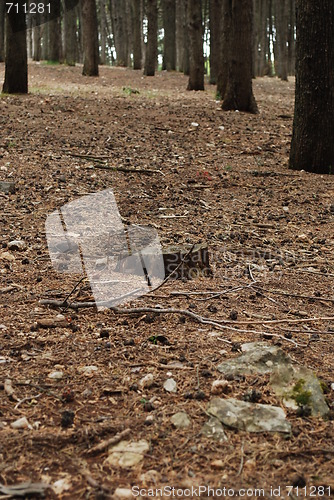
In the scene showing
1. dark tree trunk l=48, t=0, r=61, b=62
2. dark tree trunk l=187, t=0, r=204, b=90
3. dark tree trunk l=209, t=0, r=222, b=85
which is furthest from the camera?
dark tree trunk l=48, t=0, r=61, b=62

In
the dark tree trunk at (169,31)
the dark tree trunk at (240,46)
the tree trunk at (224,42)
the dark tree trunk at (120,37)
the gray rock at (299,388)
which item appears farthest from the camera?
the dark tree trunk at (120,37)

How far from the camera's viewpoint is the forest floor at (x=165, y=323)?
2307mm

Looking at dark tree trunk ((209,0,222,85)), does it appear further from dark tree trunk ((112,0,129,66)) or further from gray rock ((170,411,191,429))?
gray rock ((170,411,191,429))

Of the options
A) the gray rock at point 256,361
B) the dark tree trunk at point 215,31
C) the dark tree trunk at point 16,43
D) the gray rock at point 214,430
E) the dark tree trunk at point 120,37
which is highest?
the dark tree trunk at point 120,37

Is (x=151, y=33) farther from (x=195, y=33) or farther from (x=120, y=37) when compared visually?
(x=120, y=37)

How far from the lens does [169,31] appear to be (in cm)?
2491

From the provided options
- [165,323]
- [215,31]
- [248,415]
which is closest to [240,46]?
[215,31]

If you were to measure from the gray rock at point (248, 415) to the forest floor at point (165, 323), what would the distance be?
0.04 metres

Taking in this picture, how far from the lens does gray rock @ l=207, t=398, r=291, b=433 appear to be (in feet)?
8.40

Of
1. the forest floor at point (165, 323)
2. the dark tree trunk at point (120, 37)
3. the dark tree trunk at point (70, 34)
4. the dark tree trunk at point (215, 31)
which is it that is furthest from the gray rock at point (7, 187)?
the dark tree trunk at point (120, 37)

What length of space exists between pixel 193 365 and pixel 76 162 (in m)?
5.29

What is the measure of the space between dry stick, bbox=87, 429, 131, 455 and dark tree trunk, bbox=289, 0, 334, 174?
6.21 metres

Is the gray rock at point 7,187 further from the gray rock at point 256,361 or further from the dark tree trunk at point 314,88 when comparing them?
the gray rock at point 256,361

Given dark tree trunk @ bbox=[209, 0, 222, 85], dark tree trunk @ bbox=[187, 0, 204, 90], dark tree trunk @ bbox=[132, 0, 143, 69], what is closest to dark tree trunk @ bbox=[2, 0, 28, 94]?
dark tree trunk @ bbox=[187, 0, 204, 90]
